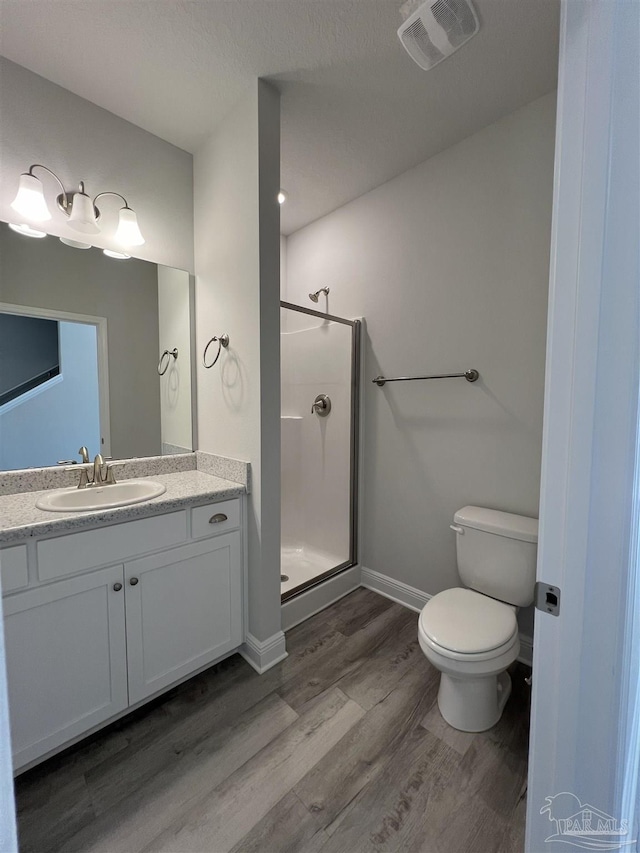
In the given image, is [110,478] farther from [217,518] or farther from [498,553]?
[498,553]

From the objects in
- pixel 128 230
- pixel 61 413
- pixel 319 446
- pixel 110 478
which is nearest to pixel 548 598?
pixel 110 478

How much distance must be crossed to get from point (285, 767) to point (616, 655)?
3.96 feet

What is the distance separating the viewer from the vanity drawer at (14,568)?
112cm

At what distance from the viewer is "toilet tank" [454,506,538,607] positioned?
1.56 m

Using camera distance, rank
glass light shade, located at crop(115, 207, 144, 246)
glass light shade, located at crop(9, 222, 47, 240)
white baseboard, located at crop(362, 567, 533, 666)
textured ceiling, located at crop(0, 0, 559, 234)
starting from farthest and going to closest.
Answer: white baseboard, located at crop(362, 567, 533, 666), glass light shade, located at crop(115, 207, 144, 246), glass light shade, located at crop(9, 222, 47, 240), textured ceiling, located at crop(0, 0, 559, 234)

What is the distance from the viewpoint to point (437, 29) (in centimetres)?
126

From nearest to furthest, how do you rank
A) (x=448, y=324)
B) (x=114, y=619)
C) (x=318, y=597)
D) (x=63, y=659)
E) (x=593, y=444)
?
(x=593, y=444) → (x=63, y=659) → (x=114, y=619) → (x=448, y=324) → (x=318, y=597)

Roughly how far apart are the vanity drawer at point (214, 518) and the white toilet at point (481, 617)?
3.03 ft

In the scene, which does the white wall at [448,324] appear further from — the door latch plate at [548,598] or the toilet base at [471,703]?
the door latch plate at [548,598]

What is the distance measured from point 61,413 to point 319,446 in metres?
1.55

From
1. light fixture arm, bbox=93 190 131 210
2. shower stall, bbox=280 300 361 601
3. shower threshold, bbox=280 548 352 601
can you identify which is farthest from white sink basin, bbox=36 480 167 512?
light fixture arm, bbox=93 190 131 210

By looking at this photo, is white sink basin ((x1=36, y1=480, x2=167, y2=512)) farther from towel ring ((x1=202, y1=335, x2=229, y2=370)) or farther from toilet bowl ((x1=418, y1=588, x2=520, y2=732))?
toilet bowl ((x1=418, y1=588, x2=520, y2=732))

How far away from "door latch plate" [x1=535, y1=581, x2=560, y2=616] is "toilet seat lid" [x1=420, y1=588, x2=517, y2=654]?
811 millimetres

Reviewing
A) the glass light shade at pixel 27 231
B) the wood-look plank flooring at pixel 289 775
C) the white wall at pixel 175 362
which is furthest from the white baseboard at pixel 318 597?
the glass light shade at pixel 27 231
